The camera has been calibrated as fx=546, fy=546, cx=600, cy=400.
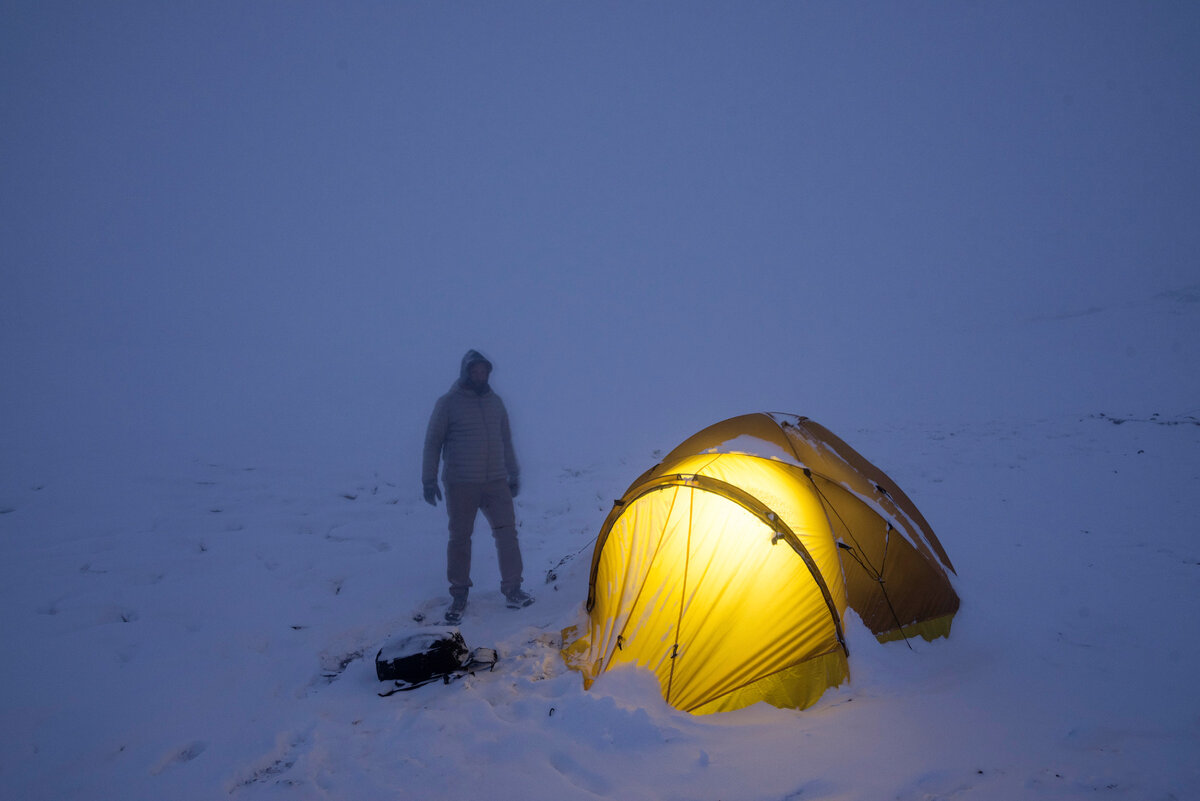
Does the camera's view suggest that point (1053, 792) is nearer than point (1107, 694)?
Yes

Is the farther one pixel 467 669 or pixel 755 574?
pixel 467 669

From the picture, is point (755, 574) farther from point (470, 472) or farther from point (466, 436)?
point (466, 436)

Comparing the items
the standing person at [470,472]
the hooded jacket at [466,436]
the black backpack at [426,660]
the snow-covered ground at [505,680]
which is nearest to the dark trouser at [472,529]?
the standing person at [470,472]

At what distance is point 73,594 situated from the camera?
16.7 ft

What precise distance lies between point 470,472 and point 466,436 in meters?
0.37

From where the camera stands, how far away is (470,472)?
555cm

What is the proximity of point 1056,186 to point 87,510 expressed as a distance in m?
166

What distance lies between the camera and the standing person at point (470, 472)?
18.1 feet

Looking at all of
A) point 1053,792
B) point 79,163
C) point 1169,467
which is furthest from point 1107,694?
point 79,163

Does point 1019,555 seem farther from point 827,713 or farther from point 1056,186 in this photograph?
point 1056,186

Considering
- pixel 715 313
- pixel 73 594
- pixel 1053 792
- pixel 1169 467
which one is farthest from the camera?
pixel 715 313

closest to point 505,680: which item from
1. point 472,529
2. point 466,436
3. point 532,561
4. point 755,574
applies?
point 472,529

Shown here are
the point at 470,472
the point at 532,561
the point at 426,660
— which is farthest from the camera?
the point at 532,561

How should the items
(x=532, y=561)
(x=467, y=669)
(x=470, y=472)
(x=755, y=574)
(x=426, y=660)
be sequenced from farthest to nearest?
(x=532, y=561)
(x=470, y=472)
(x=467, y=669)
(x=426, y=660)
(x=755, y=574)
